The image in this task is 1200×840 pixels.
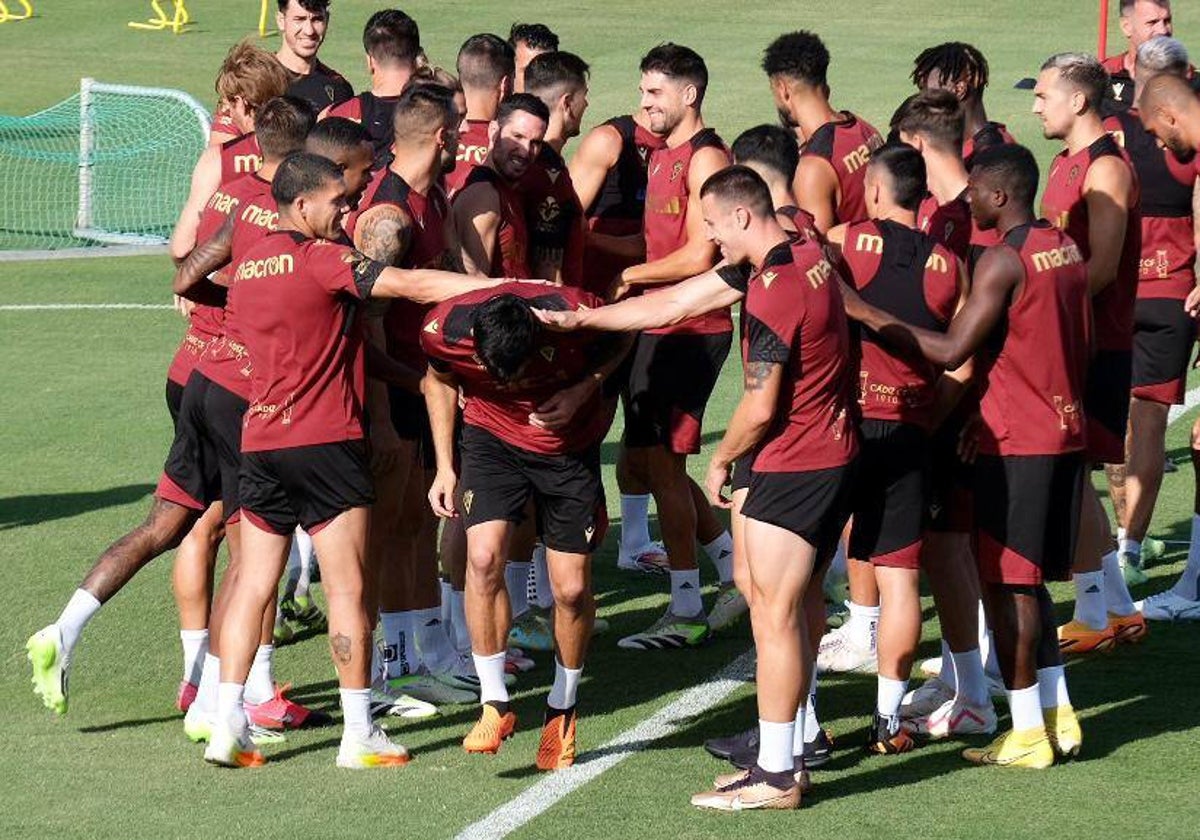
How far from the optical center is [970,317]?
26.8 ft

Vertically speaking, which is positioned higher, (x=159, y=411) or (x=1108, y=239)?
(x=1108, y=239)

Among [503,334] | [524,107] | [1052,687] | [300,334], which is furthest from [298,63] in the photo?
[1052,687]

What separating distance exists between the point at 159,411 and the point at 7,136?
1332 cm

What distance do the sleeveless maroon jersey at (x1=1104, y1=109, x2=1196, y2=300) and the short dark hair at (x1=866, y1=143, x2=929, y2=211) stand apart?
300 cm

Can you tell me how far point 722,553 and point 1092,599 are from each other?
2134 millimetres

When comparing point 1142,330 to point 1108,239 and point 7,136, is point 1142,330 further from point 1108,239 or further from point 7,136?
point 7,136

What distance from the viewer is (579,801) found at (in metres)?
7.91

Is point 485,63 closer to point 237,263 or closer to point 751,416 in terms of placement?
point 237,263

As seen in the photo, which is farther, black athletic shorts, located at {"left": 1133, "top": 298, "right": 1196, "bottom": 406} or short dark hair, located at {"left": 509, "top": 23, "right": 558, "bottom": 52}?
short dark hair, located at {"left": 509, "top": 23, "right": 558, "bottom": 52}

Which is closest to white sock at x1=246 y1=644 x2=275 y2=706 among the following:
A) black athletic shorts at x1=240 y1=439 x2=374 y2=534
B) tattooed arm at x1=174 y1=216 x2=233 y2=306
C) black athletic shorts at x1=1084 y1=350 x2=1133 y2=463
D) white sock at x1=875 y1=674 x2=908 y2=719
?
black athletic shorts at x1=240 y1=439 x2=374 y2=534

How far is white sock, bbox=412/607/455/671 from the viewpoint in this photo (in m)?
9.63

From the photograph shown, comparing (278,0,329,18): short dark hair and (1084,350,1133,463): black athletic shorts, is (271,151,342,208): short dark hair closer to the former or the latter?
(1084,350,1133,463): black athletic shorts

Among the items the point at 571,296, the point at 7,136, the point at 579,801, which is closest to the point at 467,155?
the point at 571,296

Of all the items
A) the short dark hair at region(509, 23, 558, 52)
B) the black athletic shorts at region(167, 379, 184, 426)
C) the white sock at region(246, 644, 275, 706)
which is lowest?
the white sock at region(246, 644, 275, 706)
